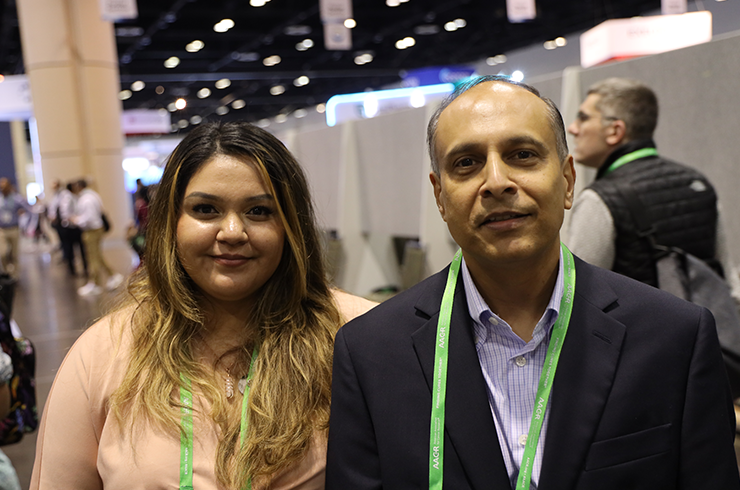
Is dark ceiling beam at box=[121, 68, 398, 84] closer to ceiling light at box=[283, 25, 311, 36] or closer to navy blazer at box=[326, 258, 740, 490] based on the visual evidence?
ceiling light at box=[283, 25, 311, 36]

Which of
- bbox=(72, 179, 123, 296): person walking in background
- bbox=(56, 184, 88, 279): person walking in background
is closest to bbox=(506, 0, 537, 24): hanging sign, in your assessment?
bbox=(72, 179, 123, 296): person walking in background

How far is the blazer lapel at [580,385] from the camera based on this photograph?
1.19 m

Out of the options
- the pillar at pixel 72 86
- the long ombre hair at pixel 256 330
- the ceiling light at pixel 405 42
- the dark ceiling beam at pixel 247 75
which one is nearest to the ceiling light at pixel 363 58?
the dark ceiling beam at pixel 247 75

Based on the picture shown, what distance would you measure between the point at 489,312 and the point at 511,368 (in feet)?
0.39

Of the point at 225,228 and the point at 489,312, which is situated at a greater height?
the point at 225,228

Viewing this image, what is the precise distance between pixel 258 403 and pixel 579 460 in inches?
30.1

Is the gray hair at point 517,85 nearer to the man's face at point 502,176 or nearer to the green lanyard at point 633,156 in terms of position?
the man's face at point 502,176

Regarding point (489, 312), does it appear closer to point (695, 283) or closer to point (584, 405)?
point (584, 405)

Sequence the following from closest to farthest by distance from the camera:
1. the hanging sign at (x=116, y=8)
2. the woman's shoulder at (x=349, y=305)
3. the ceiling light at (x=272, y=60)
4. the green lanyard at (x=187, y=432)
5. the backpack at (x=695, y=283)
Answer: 1. the green lanyard at (x=187, y=432)
2. the woman's shoulder at (x=349, y=305)
3. the backpack at (x=695, y=283)
4. the hanging sign at (x=116, y=8)
5. the ceiling light at (x=272, y=60)

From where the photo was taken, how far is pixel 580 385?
4.05 feet

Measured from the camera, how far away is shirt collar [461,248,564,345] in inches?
51.4

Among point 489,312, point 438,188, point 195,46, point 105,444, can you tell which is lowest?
point 105,444

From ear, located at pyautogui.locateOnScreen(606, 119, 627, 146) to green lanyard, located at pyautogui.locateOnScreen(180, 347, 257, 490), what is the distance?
182 centimetres

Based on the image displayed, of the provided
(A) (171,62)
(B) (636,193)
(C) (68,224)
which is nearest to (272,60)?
(A) (171,62)
